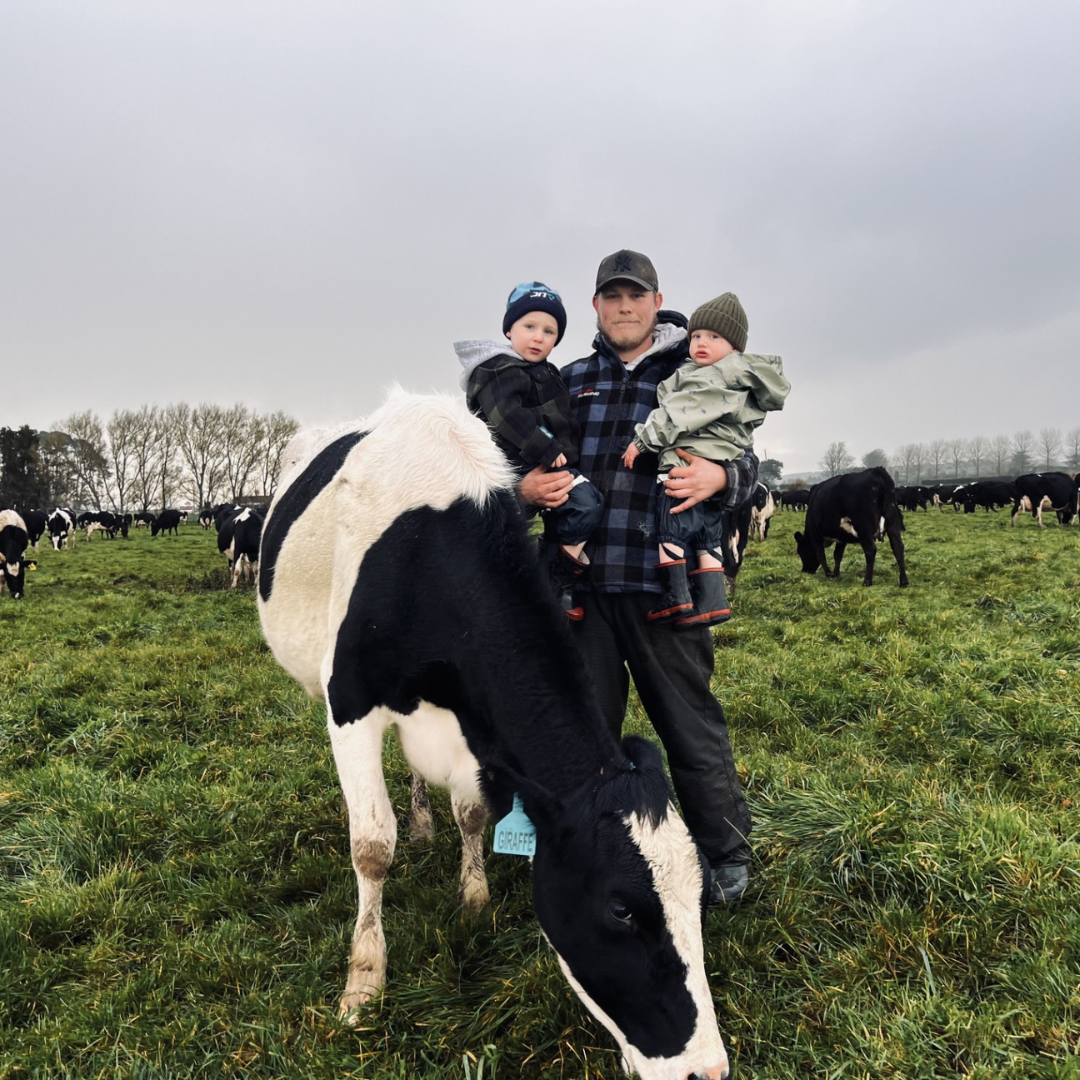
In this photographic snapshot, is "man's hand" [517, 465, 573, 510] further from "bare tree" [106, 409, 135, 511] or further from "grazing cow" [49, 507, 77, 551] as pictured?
"bare tree" [106, 409, 135, 511]

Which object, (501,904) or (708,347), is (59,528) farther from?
(708,347)

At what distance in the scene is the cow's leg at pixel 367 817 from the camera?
2760 millimetres

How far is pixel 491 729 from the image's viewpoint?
241 cm

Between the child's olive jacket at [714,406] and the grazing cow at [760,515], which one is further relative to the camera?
the grazing cow at [760,515]

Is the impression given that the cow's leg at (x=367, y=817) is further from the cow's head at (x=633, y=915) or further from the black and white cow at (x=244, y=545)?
the black and white cow at (x=244, y=545)

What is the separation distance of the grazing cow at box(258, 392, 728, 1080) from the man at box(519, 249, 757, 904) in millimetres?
558

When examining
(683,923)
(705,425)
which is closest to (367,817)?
(683,923)

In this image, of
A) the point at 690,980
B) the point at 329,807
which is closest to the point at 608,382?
the point at 690,980

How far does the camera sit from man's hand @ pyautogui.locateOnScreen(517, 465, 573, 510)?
288 centimetres

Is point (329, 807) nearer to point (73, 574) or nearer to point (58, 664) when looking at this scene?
point (58, 664)

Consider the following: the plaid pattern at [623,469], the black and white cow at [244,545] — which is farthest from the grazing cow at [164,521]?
the plaid pattern at [623,469]

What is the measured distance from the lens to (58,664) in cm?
787

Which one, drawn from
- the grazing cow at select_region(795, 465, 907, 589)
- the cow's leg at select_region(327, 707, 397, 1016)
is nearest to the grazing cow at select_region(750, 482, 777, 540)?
the grazing cow at select_region(795, 465, 907, 589)

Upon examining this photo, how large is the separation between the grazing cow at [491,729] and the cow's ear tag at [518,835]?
2.1 inches
